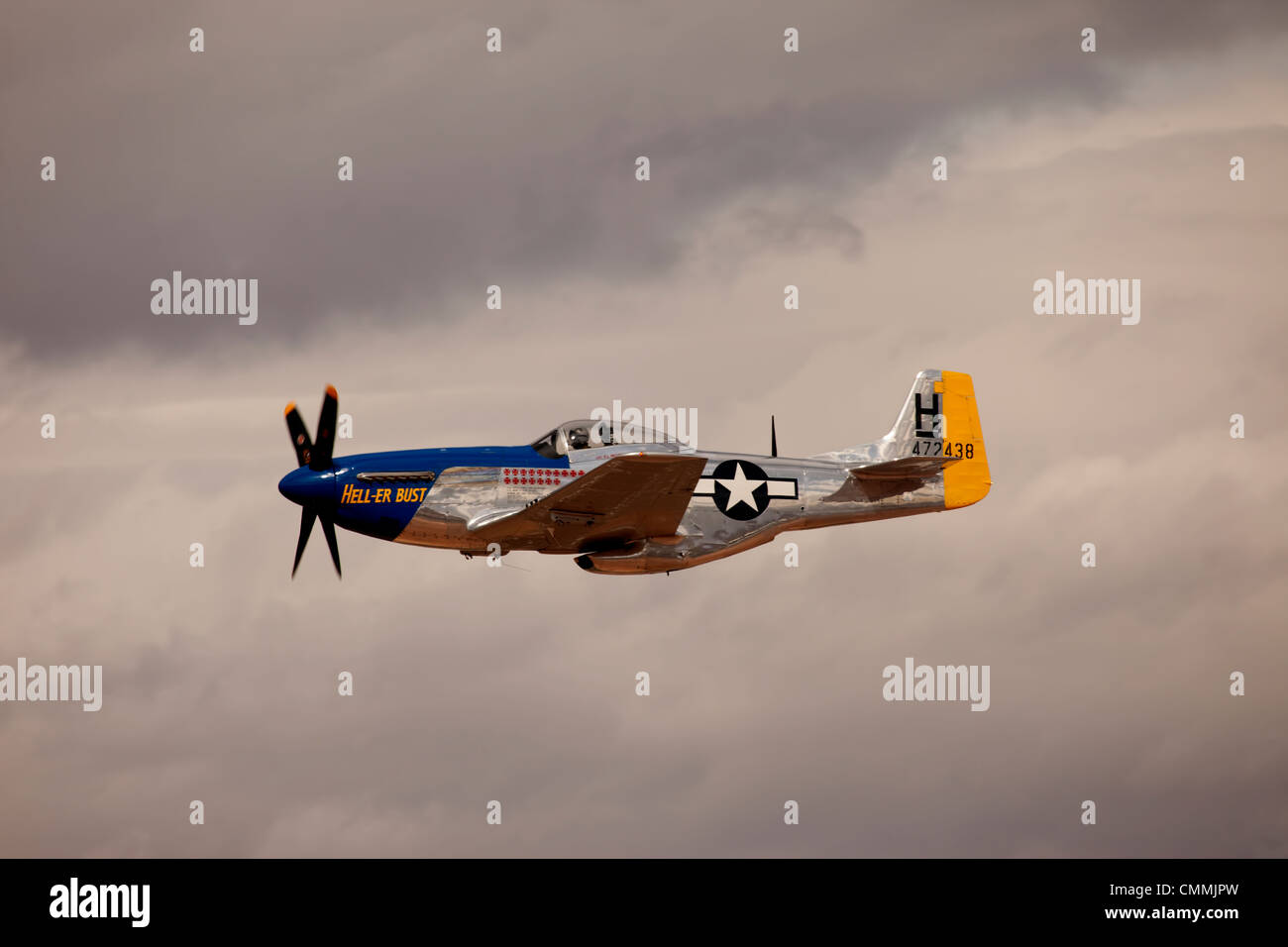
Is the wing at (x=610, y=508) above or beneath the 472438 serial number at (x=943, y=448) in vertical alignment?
beneath

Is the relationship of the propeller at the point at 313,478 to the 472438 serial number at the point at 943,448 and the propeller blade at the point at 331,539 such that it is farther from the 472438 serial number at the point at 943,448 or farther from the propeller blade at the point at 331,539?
the 472438 serial number at the point at 943,448

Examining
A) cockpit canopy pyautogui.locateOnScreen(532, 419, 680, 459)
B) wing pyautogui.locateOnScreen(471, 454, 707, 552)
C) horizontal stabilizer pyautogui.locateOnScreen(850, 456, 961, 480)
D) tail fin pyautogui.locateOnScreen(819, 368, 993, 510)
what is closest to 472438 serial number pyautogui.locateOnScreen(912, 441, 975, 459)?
tail fin pyautogui.locateOnScreen(819, 368, 993, 510)

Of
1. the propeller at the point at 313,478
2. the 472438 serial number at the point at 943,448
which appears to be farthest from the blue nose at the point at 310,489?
the 472438 serial number at the point at 943,448

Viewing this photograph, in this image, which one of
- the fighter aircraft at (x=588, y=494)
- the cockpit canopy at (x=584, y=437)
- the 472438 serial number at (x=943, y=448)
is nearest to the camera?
the fighter aircraft at (x=588, y=494)

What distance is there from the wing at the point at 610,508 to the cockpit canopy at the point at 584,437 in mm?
1682

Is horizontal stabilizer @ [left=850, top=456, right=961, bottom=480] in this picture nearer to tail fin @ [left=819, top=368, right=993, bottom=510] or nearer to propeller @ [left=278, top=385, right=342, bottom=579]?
tail fin @ [left=819, top=368, right=993, bottom=510]

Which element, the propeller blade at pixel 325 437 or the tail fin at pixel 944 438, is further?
the tail fin at pixel 944 438

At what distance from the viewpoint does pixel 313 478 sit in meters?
42.9

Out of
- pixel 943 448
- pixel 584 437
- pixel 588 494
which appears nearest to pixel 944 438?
pixel 943 448

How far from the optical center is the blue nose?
4281cm

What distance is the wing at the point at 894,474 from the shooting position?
45.9 m
